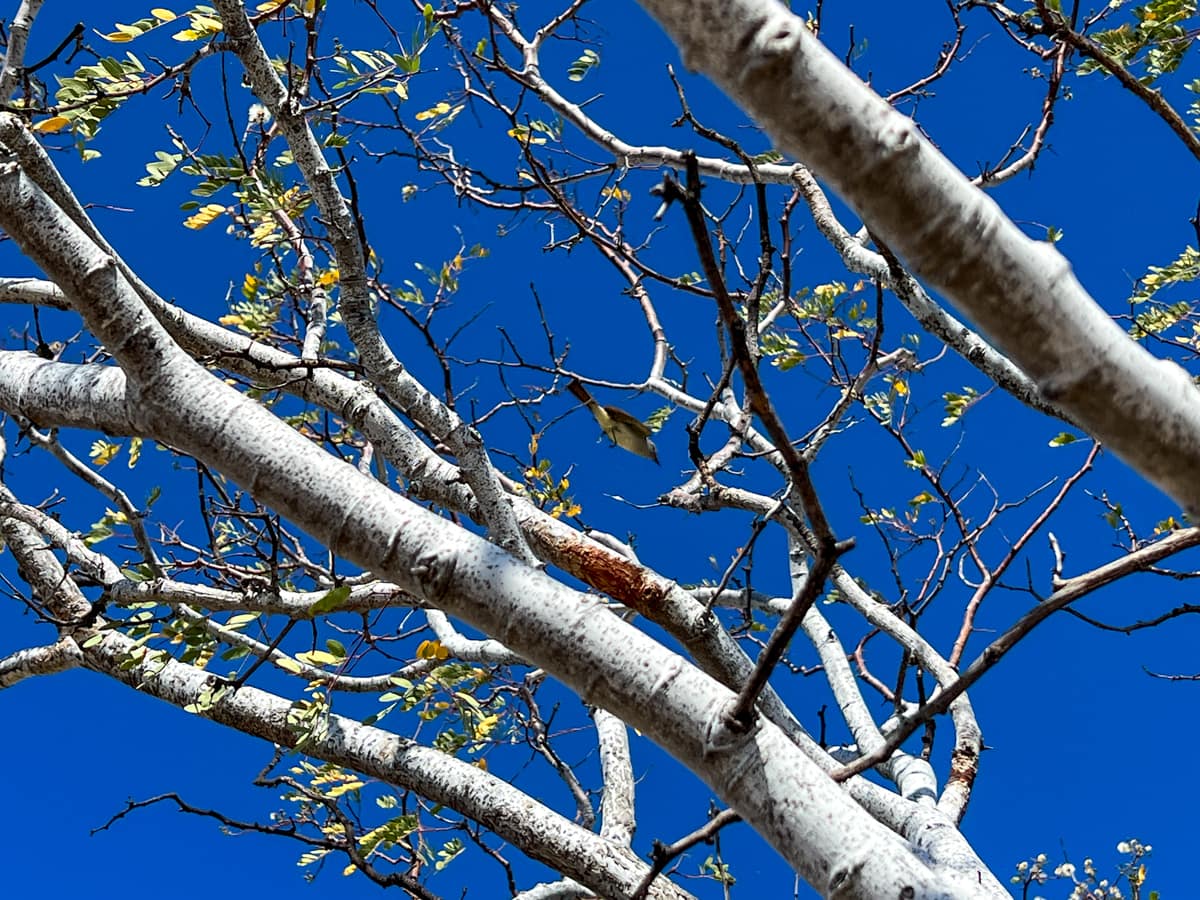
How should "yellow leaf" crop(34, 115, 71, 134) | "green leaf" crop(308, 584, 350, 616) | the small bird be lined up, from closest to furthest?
"green leaf" crop(308, 584, 350, 616)
"yellow leaf" crop(34, 115, 71, 134)
the small bird

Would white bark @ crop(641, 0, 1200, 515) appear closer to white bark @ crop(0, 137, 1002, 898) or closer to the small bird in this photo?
white bark @ crop(0, 137, 1002, 898)

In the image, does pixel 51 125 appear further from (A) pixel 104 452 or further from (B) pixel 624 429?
(A) pixel 104 452

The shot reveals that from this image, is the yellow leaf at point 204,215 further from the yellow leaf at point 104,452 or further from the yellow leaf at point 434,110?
the yellow leaf at point 104,452

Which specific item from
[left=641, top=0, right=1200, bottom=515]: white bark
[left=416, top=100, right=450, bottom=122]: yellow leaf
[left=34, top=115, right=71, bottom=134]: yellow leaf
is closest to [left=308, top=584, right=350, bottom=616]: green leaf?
[left=641, top=0, right=1200, bottom=515]: white bark

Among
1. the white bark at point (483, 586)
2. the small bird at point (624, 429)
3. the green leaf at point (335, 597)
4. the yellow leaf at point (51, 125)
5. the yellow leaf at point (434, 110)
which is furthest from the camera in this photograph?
the yellow leaf at point (434, 110)

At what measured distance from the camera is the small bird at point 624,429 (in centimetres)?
233

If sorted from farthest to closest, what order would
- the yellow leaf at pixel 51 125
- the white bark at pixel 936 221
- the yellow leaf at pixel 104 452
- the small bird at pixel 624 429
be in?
the yellow leaf at pixel 104 452
the small bird at pixel 624 429
the yellow leaf at pixel 51 125
the white bark at pixel 936 221

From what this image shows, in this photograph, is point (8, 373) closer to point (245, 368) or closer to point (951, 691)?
point (245, 368)

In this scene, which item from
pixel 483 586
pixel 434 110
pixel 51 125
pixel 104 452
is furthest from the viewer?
pixel 104 452

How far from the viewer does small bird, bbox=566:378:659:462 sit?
2.33m

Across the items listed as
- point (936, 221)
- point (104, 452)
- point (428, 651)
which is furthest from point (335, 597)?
point (104, 452)

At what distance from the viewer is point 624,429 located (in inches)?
94.2

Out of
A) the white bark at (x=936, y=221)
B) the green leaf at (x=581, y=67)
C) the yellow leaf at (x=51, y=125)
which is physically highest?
the green leaf at (x=581, y=67)

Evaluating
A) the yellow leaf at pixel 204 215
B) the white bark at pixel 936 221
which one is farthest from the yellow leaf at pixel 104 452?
the white bark at pixel 936 221
